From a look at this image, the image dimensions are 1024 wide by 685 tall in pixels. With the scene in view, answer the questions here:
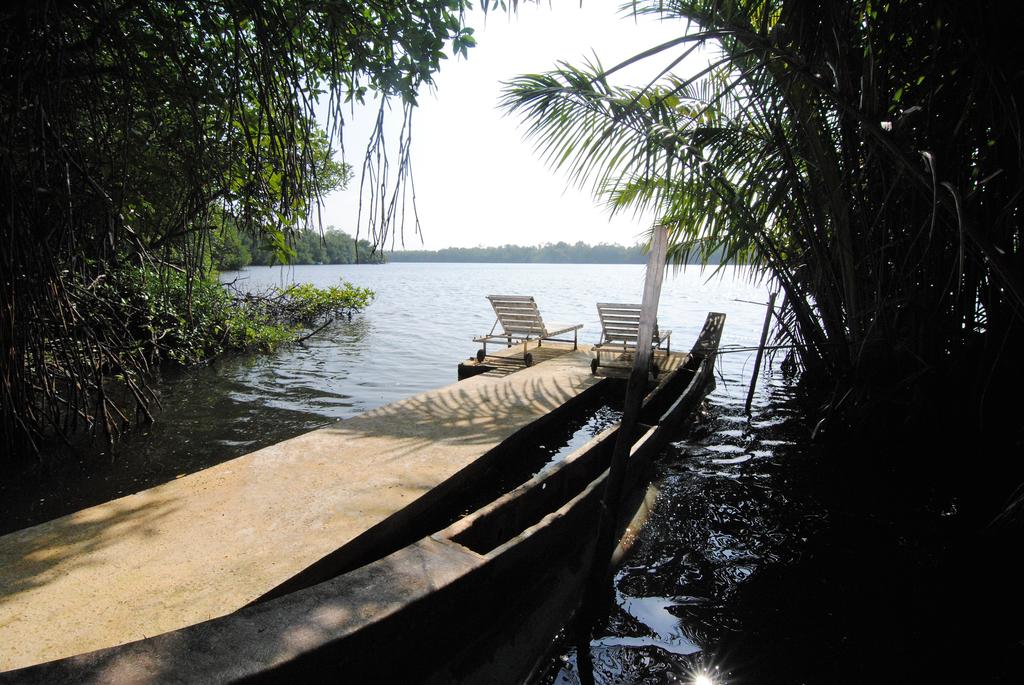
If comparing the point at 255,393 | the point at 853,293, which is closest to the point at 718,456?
the point at 853,293

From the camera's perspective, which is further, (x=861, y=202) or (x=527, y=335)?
(x=527, y=335)

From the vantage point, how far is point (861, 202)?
4.18m

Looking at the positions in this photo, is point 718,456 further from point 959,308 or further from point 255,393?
point 255,393

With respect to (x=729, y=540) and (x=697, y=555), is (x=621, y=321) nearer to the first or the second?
(x=729, y=540)

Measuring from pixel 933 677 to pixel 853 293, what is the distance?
9.92 feet

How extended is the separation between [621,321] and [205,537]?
7.01 meters

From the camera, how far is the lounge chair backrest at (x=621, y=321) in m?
8.90

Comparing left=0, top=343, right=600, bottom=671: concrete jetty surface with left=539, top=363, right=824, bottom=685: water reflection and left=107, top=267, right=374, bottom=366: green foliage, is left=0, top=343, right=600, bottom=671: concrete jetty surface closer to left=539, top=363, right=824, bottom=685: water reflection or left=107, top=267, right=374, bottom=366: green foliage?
left=539, top=363, right=824, bottom=685: water reflection

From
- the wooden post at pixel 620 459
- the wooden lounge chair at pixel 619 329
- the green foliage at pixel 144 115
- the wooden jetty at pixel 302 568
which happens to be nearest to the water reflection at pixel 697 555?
the wooden post at pixel 620 459

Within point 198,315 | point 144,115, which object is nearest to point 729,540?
Answer: point 144,115

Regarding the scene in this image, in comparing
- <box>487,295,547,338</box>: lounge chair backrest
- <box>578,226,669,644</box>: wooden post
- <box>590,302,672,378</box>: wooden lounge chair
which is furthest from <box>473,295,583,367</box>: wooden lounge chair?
<box>578,226,669,644</box>: wooden post

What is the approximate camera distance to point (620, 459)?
10.4 ft

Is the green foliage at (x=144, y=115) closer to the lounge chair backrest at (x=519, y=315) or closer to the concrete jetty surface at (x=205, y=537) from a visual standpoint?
the concrete jetty surface at (x=205, y=537)

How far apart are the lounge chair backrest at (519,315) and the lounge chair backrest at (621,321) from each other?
3.73 ft
